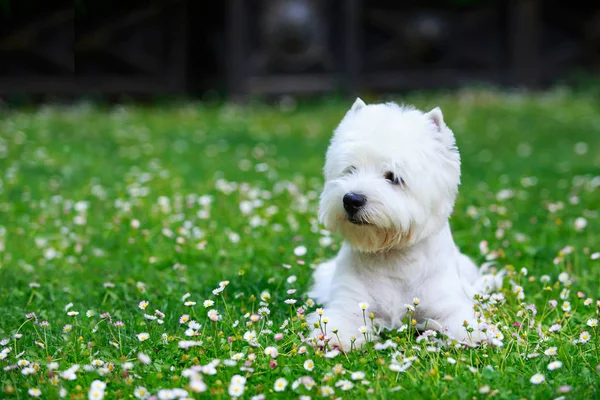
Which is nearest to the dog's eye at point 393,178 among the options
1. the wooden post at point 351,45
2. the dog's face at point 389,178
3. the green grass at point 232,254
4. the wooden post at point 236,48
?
the dog's face at point 389,178

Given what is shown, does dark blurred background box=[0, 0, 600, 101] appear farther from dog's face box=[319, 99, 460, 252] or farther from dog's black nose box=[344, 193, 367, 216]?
dog's black nose box=[344, 193, 367, 216]

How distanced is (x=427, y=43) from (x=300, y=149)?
7124mm

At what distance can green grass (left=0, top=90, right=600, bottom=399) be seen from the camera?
3.11 meters

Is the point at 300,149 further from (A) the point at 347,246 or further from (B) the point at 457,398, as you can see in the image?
(B) the point at 457,398

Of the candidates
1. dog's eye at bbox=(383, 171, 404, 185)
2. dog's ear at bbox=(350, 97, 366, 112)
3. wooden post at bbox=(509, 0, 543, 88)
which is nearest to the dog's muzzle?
dog's eye at bbox=(383, 171, 404, 185)

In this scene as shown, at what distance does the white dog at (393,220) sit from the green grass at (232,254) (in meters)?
0.18

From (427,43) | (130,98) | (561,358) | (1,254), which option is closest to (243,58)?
(130,98)

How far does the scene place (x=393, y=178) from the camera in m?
3.48

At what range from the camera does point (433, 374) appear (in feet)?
9.95

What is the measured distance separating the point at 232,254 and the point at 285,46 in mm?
9851

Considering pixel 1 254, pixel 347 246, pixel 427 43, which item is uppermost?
pixel 427 43

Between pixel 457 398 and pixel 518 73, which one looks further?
pixel 518 73

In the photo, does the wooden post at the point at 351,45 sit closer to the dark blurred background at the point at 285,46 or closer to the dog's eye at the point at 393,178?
the dark blurred background at the point at 285,46

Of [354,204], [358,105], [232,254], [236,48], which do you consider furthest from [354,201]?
[236,48]
